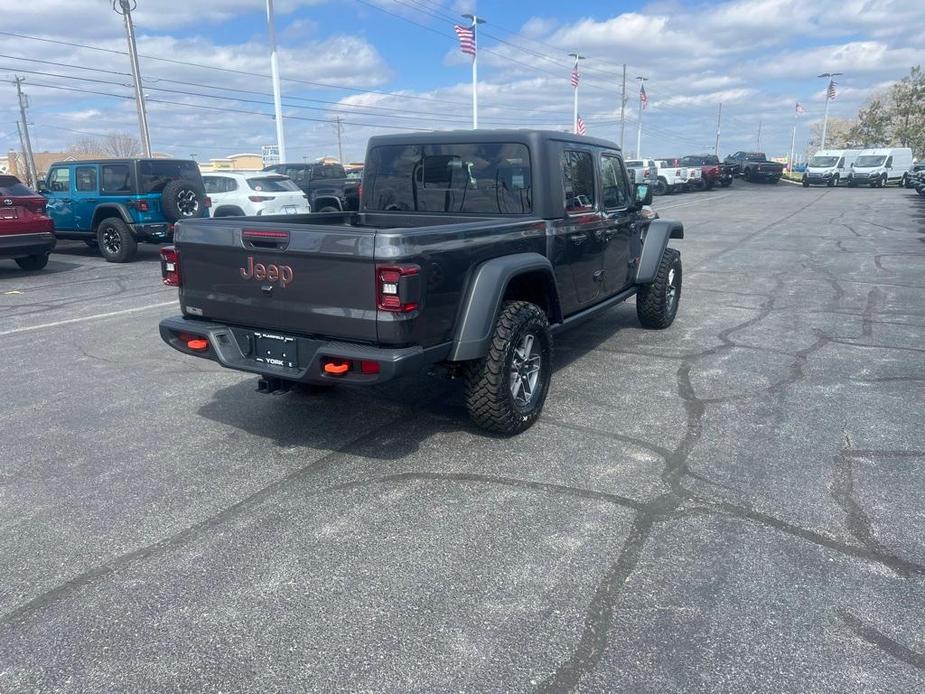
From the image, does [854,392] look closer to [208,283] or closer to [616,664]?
[616,664]

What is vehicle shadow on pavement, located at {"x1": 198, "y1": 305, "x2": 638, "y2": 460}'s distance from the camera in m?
4.62

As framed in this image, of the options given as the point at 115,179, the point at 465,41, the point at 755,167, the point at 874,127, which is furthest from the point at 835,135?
the point at 115,179

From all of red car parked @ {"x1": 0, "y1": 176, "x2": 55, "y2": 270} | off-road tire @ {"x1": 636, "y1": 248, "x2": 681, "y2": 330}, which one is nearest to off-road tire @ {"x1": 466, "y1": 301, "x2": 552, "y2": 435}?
off-road tire @ {"x1": 636, "y1": 248, "x2": 681, "y2": 330}

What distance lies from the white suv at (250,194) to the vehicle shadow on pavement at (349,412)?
34.2ft

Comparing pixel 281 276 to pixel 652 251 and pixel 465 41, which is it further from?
pixel 465 41

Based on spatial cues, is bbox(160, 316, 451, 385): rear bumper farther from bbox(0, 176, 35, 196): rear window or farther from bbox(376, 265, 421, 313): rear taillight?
A: bbox(0, 176, 35, 196): rear window

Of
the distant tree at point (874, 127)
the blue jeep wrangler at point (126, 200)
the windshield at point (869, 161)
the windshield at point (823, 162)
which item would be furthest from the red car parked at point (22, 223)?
the distant tree at point (874, 127)

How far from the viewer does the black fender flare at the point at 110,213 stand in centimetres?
1332

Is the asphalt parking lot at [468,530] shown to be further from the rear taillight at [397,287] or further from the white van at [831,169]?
the white van at [831,169]

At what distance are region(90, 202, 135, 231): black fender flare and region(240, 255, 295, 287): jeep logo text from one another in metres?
10.6

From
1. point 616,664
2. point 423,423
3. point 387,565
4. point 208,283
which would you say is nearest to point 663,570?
point 616,664

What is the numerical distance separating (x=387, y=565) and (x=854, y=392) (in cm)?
411

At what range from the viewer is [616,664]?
2.54 m

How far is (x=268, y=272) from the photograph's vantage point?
404 cm
